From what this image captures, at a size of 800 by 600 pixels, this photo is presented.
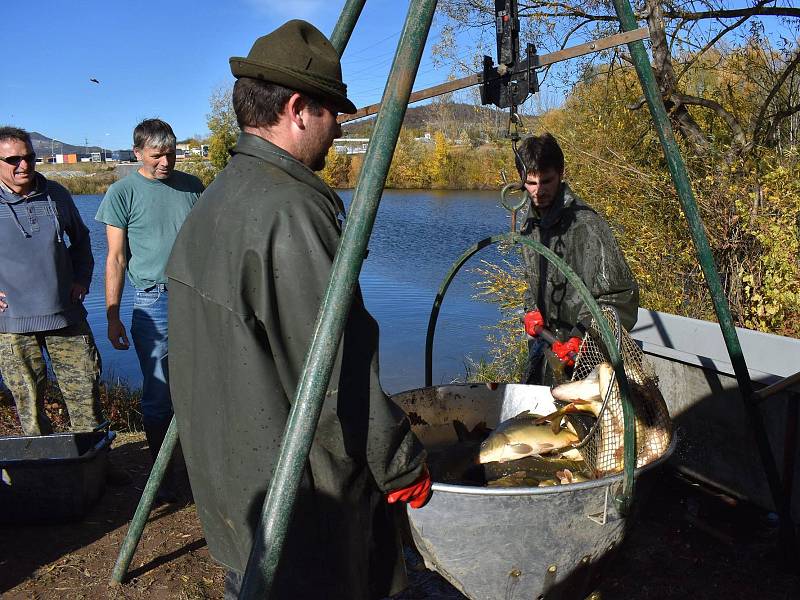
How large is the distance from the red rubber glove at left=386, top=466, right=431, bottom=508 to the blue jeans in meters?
2.38

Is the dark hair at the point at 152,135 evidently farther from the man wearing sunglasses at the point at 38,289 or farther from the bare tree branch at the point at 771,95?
the bare tree branch at the point at 771,95

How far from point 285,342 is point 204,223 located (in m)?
0.42

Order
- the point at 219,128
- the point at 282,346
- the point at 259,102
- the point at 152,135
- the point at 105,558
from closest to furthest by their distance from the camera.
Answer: the point at 282,346, the point at 259,102, the point at 105,558, the point at 152,135, the point at 219,128

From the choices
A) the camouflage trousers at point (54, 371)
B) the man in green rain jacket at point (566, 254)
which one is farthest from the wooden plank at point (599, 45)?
the camouflage trousers at point (54, 371)

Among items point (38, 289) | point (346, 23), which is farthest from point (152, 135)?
point (346, 23)

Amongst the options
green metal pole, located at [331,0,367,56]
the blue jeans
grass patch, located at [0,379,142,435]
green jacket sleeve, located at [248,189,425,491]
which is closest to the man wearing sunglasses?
the blue jeans

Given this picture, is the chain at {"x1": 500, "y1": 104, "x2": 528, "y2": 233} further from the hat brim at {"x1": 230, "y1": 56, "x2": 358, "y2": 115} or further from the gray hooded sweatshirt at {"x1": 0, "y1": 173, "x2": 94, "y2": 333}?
the gray hooded sweatshirt at {"x1": 0, "y1": 173, "x2": 94, "y2": 333}

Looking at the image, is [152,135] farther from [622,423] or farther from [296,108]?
[622,423]

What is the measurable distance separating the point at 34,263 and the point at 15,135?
2.38ft

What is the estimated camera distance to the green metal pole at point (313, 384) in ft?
5.42

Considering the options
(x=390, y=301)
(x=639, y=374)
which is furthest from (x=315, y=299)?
(x=390, y=301)

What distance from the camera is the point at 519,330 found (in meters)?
9.17

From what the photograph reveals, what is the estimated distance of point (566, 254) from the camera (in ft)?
12.1

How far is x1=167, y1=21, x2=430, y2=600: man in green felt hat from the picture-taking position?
187 cm
